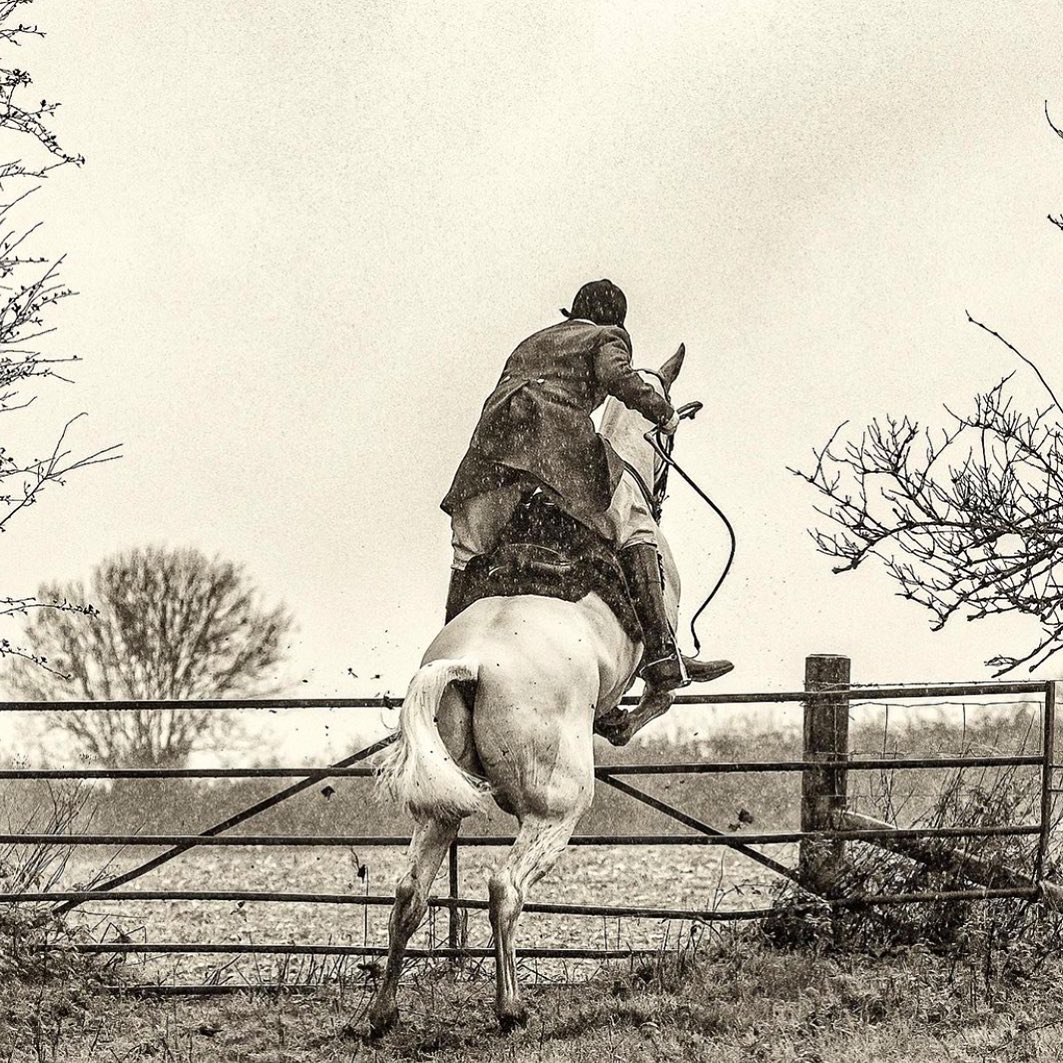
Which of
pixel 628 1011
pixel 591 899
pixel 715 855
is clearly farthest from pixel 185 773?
pixel 715 855

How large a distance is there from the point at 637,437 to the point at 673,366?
58 centimetres

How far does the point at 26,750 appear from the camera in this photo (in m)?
17.2

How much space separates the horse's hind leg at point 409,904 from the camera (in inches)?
250

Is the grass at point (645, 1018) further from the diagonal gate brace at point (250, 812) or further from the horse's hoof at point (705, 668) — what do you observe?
the horse's hoof at point (705, 668)

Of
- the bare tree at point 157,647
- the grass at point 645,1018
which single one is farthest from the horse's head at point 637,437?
the bare tree at point 157,647

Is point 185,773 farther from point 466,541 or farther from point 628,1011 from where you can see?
point 628,1011

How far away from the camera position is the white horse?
20.1 feet

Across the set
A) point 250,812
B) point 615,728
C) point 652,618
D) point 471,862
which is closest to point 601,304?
point 652,618

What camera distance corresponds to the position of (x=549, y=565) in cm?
684

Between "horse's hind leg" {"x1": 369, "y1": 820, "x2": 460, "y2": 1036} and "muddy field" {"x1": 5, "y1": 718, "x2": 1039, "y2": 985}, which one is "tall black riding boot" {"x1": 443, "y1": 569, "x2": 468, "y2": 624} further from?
"muddy field" {"x1": 5, "y1": 718, "x2": 1039, "y2": 985}

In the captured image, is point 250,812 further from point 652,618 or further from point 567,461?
point 567,461

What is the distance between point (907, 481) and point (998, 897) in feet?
7.52

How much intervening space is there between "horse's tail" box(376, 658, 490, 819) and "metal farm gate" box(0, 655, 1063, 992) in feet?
4.95

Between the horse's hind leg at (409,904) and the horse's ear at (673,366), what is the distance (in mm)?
2857
